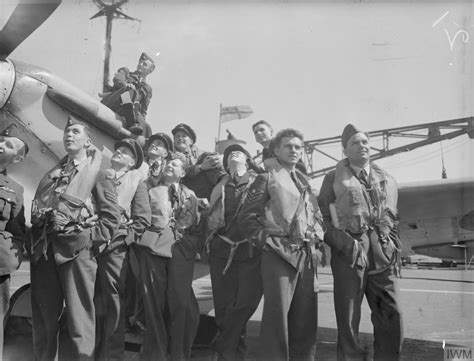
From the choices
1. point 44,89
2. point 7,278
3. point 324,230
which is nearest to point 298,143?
point 324,230

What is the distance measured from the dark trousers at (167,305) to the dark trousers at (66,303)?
43 centimetres

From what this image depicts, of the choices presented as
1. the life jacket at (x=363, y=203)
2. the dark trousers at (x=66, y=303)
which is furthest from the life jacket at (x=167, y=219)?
the life jacket at (x=363, y=203)

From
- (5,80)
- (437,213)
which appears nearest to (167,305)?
(5,80)

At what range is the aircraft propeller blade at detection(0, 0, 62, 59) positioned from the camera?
3.76 m

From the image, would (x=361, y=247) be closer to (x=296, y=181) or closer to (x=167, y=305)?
(x=296, y=181)

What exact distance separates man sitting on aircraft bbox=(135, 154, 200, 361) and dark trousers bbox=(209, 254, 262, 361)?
22 centimetres

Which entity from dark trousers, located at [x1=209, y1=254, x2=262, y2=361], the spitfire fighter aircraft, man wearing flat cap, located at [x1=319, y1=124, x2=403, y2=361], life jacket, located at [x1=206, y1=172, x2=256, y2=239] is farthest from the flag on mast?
dark trousers, located at [x1=209, y1=254, x2=262, y2=361]

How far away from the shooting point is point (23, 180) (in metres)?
4.32

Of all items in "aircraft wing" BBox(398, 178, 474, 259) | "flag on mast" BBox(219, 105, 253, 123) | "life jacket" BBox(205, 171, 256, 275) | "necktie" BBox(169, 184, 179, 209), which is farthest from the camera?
"aircraft wing" BBox(398, 178, 474, 259)

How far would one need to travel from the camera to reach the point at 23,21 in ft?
12.7

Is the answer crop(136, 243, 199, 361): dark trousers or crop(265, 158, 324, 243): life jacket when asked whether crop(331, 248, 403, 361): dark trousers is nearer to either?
crop(265, 158, 324, 243): life jacket

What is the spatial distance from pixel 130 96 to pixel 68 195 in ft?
6.90

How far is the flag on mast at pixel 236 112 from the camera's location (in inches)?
175

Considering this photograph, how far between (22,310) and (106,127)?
1.98 metres
